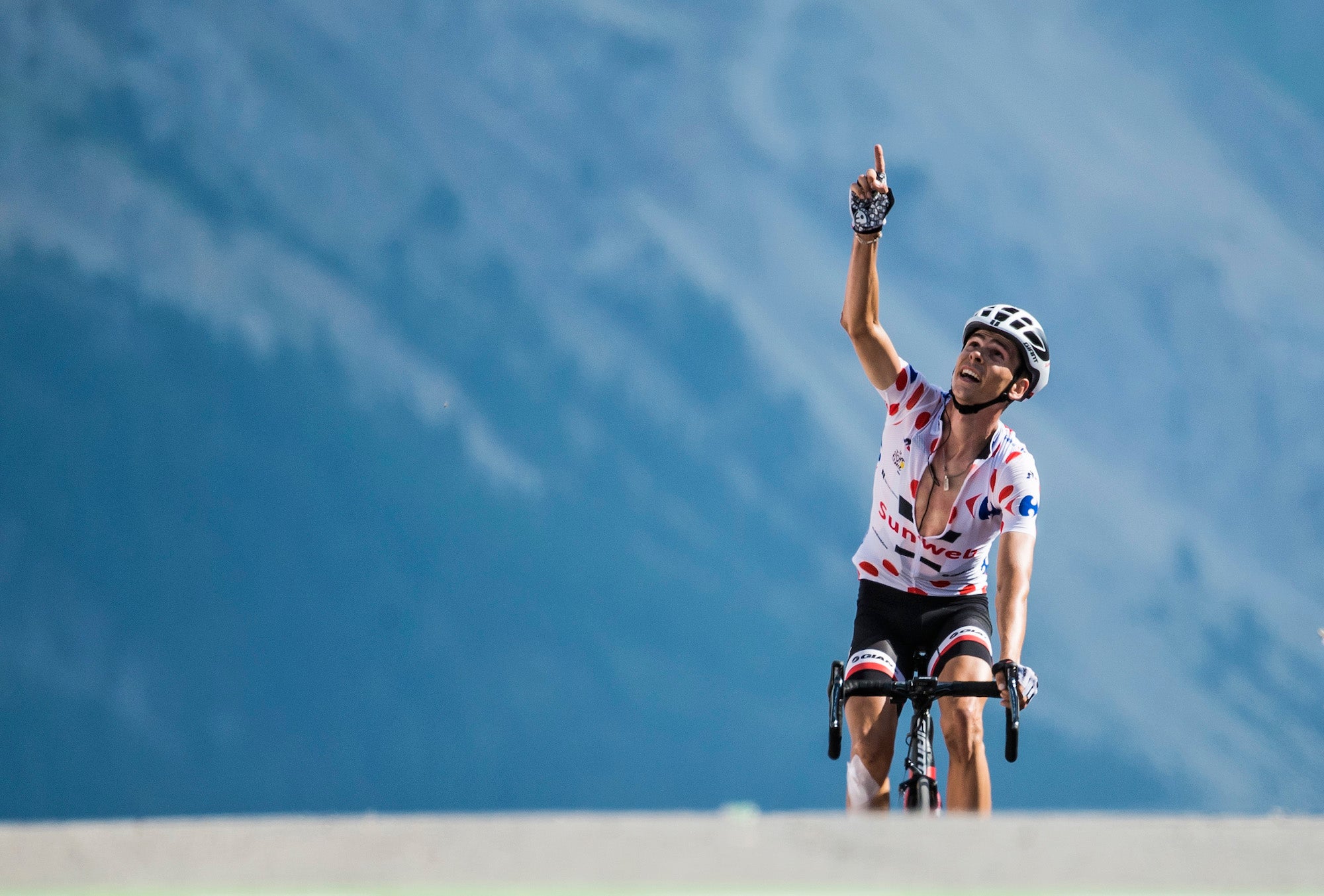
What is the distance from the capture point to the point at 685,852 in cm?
233

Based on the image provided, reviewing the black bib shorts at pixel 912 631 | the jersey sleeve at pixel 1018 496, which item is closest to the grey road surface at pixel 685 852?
the black bib shorts at pixel 912 631

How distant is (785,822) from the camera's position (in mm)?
2529

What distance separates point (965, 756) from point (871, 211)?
1.75 meters

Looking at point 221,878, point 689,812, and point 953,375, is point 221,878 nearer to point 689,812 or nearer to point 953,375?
point 689,812

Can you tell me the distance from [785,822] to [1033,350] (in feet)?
6.75

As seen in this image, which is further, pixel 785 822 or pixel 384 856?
pixel 785 822

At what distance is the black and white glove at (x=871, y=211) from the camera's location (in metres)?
4.11

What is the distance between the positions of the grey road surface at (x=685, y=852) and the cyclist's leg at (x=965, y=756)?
101 cm

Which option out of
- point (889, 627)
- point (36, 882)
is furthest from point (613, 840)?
point (889, 627)

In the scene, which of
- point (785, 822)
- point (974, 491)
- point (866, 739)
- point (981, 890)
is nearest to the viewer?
point (981, 890)

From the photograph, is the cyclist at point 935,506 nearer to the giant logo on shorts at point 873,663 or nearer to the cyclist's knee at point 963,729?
the giant logo on shorts at point 873,663

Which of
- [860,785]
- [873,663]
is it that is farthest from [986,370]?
[860,785]

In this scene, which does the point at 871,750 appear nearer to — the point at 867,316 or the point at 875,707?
the point at 875,707

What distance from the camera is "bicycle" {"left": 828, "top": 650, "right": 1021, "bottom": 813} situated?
3555mm
